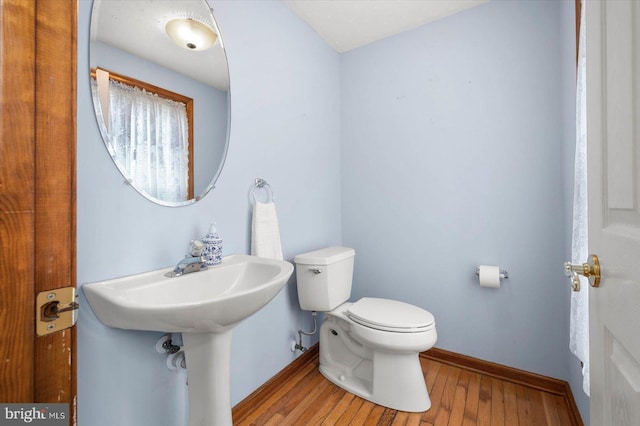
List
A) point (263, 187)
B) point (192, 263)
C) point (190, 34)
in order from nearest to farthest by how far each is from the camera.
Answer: point (192, 263), point (190, 34), point (263, 187)

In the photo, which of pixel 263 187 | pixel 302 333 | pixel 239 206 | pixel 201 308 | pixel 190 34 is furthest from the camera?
pixel 302 333

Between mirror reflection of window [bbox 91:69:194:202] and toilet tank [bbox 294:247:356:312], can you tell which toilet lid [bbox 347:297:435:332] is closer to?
toilet tank [bbox 294:247:356:312]

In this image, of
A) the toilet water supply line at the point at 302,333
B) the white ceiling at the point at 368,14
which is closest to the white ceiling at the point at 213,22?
the white ceiling at the point at 368,14

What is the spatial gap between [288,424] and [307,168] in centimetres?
148

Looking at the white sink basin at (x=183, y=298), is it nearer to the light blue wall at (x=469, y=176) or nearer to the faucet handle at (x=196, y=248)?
the faucet handle at (x=196, y=248)

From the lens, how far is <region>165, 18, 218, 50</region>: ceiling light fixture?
1.18 metres

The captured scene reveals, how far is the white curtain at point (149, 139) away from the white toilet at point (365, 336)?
851 mm

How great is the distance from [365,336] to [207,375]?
83 cm

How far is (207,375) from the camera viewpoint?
0.97 meters

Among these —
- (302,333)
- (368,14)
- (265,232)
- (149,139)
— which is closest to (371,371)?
(302,333)

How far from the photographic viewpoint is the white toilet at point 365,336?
1.44 meters

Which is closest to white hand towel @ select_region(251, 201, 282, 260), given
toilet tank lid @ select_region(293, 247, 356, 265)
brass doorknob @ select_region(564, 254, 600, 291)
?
toilet tank lid @ select_region(293, 247, 356, 265)

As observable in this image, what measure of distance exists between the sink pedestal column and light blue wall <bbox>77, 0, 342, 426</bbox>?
0.66 ft

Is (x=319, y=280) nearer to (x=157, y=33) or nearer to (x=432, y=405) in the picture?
(x=432, y=405)
